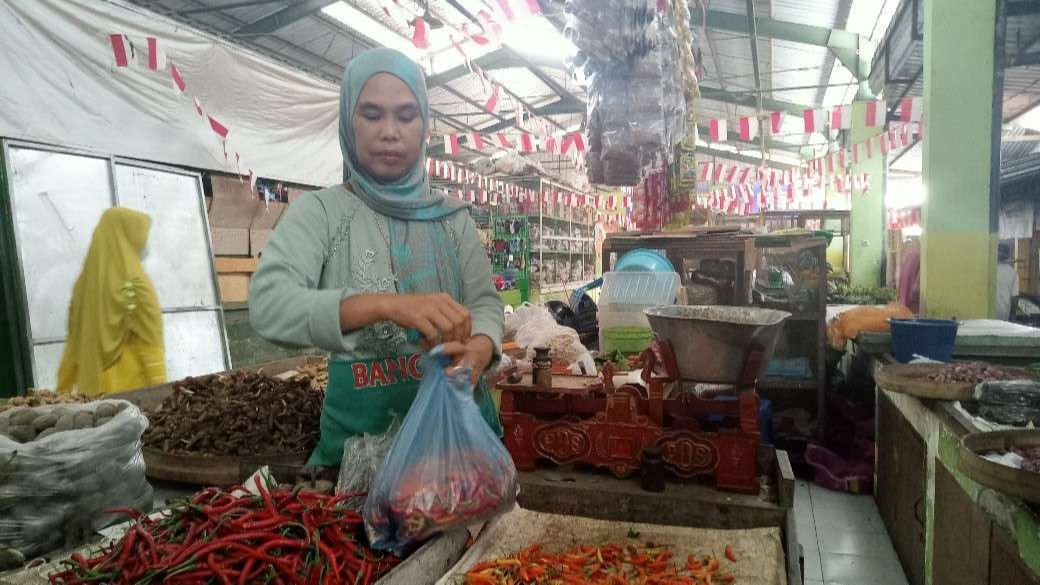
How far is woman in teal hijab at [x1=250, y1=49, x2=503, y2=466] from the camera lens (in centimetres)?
153

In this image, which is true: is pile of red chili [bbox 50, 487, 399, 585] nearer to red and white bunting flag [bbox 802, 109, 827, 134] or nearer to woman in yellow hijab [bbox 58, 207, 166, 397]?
woman in yellow hijab [bbox 58, 207, 166, 397]

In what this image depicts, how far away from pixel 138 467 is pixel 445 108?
14001mm

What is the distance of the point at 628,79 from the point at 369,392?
2.45 metres

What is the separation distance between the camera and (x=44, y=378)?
4836 millimetres

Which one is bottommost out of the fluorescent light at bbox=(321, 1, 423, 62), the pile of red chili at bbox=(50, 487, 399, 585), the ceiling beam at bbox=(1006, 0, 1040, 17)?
the pile of red chili at bbox=(50, 487, 399, 585)

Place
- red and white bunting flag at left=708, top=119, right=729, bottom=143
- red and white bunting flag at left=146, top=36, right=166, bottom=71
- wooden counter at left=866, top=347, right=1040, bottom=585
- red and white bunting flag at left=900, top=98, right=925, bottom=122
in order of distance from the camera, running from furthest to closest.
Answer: red and white bunting flag at left=708, top=119, right=729, bottom=143, red and white bunting flag at left=900, top=98, right=925, bottom=122, red and white bunting flag at left=146, top=36, right=166, bottom=71, wooden counter at left=866, top=347, right=1040, bottom=585

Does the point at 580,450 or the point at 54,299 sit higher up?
the point at 54,299

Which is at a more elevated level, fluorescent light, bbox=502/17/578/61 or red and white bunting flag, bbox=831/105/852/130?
fluorescent light, bbox=502/17/578/61

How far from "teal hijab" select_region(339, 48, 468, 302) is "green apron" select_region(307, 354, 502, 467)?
0.21 metres

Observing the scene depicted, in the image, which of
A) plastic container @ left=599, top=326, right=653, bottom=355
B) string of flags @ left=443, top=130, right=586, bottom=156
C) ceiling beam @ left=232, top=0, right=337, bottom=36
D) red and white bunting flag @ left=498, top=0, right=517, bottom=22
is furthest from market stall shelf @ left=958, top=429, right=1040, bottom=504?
string of flags @ left=443, top=130, right=586, bottom=156

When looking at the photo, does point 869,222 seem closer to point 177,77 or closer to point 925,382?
point 925,382

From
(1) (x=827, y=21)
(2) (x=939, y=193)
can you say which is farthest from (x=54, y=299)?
(1) (x=827, y=21)

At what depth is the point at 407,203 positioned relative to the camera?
1.65 m

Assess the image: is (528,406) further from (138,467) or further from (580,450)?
(138,467)
